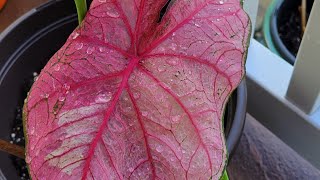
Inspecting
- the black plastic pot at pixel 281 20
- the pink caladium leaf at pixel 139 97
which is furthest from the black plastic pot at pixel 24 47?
the black plastic pot at pixel 281 20

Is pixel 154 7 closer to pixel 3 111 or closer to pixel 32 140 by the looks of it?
pixel 32 140

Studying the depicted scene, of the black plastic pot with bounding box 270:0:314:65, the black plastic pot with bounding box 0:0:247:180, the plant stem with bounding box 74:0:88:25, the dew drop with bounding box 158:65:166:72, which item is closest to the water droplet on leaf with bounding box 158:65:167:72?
the dew drop with bounding box 158:65:166:72

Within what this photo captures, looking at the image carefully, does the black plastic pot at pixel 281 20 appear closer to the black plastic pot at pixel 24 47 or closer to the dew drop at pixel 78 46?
the black plastic pot at pixel 24 47

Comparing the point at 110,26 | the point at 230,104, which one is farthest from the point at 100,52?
the point at 230,104

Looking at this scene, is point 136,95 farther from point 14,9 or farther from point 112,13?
point 14,9

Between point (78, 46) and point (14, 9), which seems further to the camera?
point (14, 9)

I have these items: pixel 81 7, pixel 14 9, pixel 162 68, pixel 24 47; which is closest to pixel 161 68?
pixel 162 68
